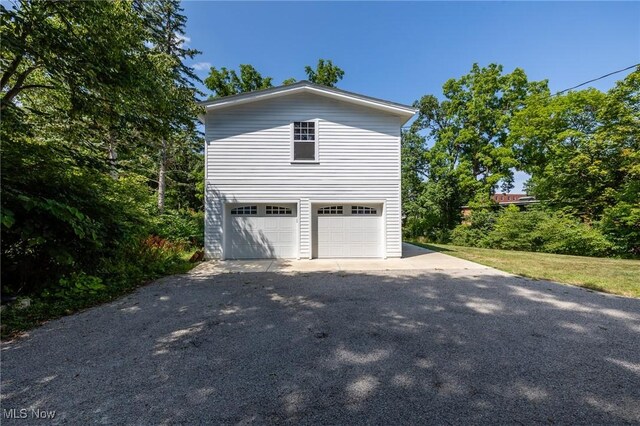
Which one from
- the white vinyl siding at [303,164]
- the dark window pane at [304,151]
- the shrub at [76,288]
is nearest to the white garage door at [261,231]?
the white vinyl siding at [303,164]

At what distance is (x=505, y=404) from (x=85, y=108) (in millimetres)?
7357

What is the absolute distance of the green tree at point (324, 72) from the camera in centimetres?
1991

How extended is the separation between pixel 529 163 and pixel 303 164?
52.2 feet

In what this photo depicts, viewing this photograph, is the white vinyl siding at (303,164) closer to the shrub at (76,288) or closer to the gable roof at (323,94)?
the gable roof at (323,94)

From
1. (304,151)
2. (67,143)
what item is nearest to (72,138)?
(67,143)

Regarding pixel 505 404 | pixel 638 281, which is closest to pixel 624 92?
pixel 638 281

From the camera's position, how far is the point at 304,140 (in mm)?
8984

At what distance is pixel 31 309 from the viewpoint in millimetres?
3848

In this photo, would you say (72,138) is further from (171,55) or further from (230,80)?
(230,80)

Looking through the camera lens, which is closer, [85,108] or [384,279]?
[85,108]

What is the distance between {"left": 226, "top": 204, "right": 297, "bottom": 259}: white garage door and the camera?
344 inches

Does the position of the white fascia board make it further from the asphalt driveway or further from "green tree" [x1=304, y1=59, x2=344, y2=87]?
"green tree" [x1=304, y1=59, x2=344, y2=87]

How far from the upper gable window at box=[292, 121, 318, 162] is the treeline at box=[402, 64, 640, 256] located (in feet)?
39.0

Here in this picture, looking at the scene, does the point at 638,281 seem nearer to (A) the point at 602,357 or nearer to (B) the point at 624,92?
(A) the point at 602,357
